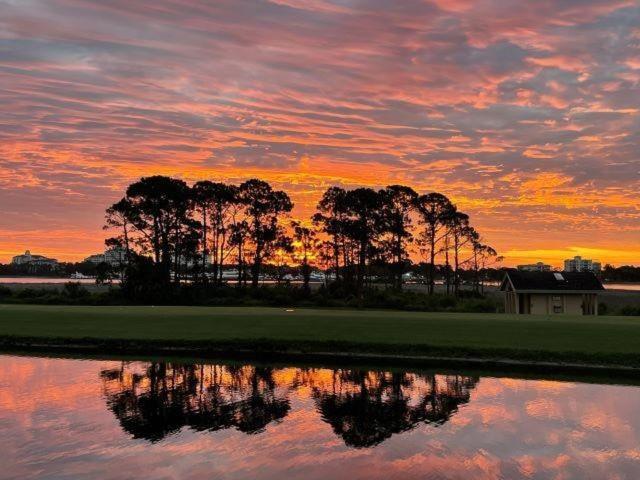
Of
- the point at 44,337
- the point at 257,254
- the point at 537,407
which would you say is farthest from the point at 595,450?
the point at 257,254

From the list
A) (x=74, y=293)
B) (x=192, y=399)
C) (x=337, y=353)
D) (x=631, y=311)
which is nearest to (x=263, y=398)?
(x=192, y=399)

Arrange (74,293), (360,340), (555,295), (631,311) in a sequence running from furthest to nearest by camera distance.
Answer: (74,293)
(631,311)
(555,295)
(360,340)

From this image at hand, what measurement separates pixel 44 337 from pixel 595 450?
30.4 metres

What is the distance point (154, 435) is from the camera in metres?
15.8

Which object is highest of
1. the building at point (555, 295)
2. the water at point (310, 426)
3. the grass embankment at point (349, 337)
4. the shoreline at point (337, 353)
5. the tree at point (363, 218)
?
the tree at point (363, 218)

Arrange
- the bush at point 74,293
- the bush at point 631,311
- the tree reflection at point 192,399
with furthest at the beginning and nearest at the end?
the bush at point 74,293 → the bush at point 631,311 → the tree reflection at point 192,399

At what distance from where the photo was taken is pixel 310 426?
56.0 ft

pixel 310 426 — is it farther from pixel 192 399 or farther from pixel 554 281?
pixel 554 281

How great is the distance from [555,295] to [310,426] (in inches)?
1989

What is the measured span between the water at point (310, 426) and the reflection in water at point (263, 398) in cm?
7

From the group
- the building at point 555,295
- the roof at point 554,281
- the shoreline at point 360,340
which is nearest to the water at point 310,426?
the shoreline at point 360,340

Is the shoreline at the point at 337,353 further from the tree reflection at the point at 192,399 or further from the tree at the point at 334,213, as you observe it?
the tree at the point at 334,213

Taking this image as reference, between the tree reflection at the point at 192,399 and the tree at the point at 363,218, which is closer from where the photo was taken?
the tree reflection at the point at 192,399

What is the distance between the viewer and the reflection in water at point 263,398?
17.1 meters
